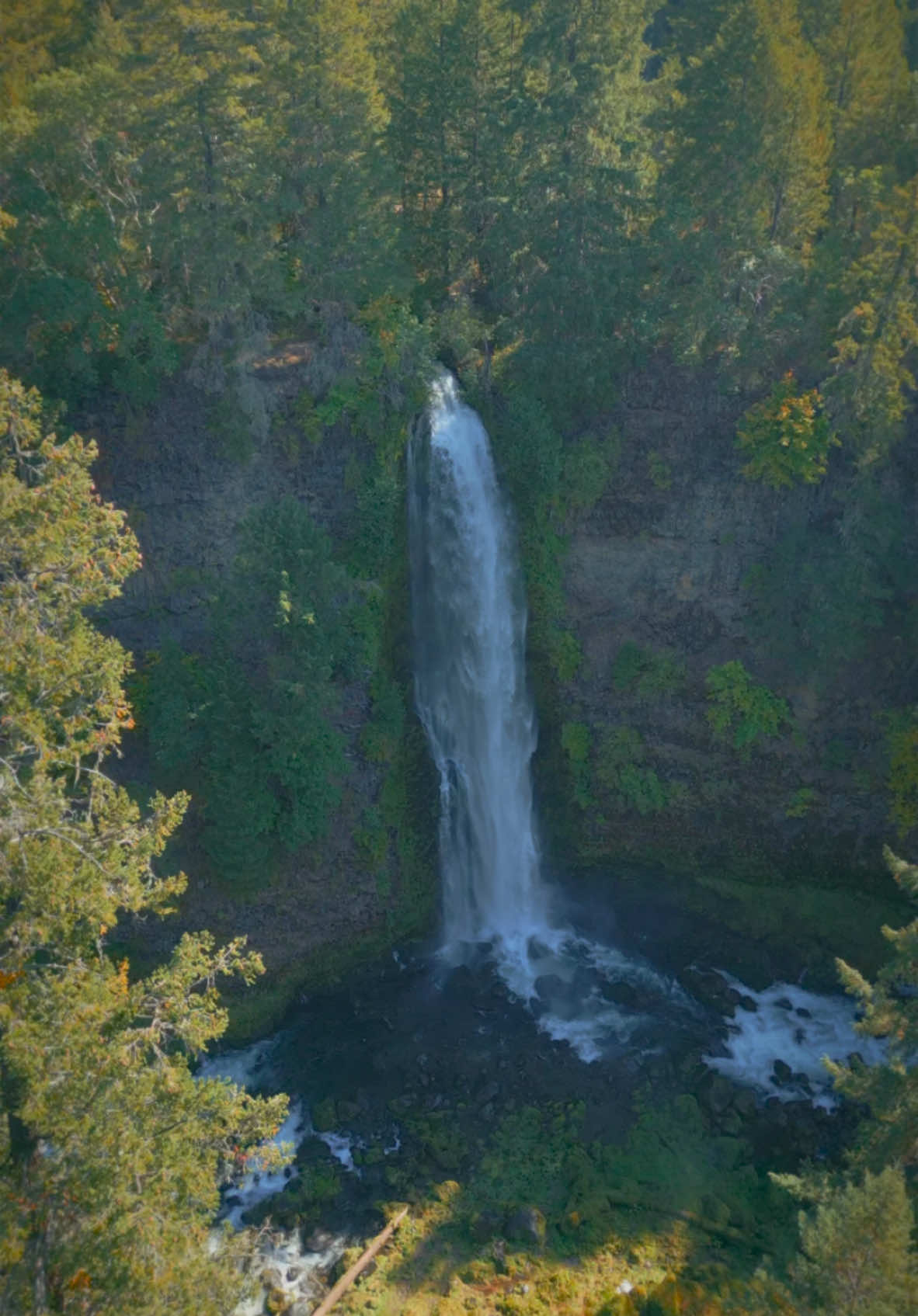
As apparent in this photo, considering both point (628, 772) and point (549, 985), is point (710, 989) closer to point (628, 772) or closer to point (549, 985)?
point (549, 985)

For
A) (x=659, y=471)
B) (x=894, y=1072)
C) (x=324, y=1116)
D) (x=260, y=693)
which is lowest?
(x=324, y=1116)

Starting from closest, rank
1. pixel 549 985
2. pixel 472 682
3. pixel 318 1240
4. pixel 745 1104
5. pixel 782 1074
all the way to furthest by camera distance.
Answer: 1. pixel 318 1240
2. pixel 745 1104
3. pixel 782 1074
4. pixel 549 985
5. pixel 472 682

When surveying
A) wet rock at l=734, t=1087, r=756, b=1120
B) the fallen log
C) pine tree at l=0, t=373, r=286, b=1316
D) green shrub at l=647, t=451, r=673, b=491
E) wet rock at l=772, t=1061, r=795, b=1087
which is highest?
green shrub at l=647, t=451, r=673, b=491

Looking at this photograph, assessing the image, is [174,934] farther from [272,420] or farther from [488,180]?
[488,180]

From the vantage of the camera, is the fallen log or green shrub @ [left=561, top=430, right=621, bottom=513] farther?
green shrub @ [left=561, top=430, right=621, bottom=513]

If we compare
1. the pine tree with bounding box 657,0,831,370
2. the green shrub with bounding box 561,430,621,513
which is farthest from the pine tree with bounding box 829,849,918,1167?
the pine tree with bounding box 657,0,831,370

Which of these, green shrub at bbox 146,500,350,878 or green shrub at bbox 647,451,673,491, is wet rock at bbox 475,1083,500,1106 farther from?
green shrub at bbox 647,451,673,491

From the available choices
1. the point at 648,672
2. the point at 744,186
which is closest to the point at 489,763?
the point at 648,672
